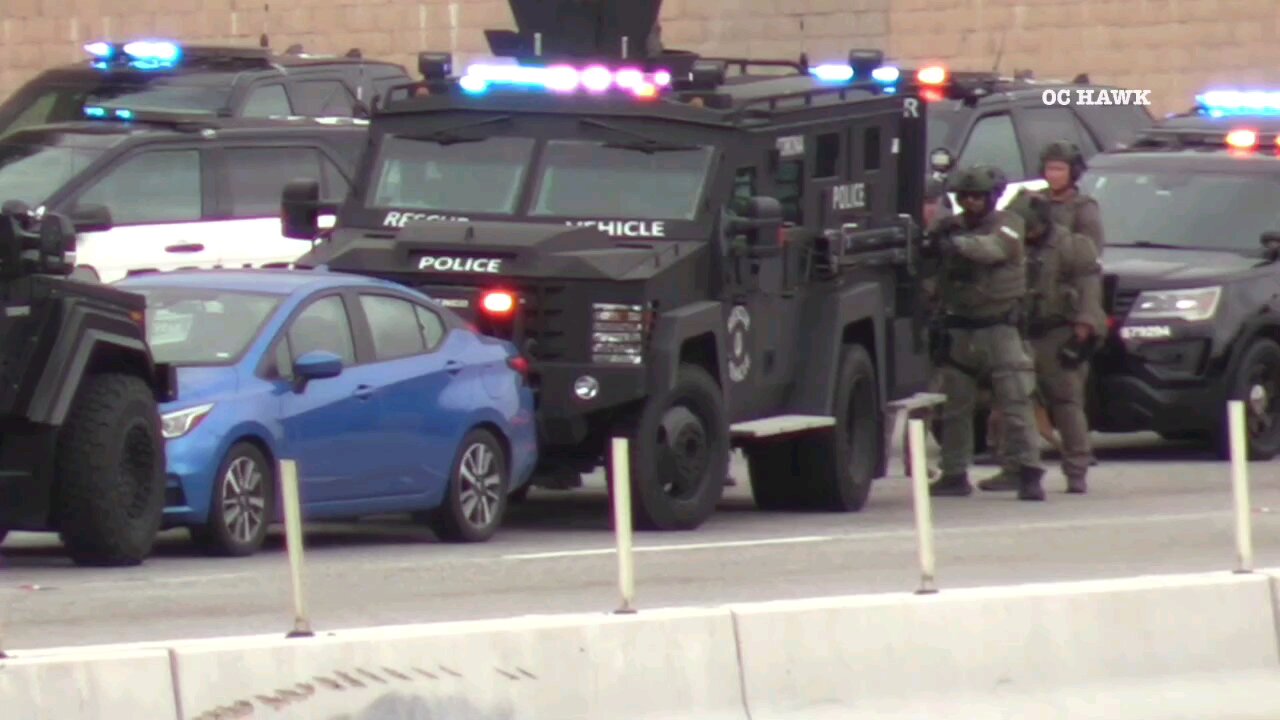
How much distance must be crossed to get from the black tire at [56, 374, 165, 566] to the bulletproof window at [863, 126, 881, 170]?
556 cm

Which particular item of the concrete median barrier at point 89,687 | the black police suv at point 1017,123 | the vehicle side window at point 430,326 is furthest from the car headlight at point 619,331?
the concrete median barrier at point 89,687

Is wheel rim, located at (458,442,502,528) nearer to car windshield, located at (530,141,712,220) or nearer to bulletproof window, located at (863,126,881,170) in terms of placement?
car windshield, located at (530,141,712,220)

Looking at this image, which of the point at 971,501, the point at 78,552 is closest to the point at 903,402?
the point at 971,501

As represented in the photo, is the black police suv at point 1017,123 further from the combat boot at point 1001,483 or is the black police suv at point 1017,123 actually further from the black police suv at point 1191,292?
the combat boot at point 1001,483

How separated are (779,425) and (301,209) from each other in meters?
2.98

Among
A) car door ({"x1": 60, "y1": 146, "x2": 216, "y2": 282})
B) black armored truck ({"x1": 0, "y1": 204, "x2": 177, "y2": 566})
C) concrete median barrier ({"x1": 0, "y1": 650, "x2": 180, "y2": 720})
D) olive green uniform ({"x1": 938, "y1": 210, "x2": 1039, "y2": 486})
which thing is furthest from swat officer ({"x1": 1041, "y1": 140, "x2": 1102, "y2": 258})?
concrete median barrier ({"x1": 0, "y1": 650, "x2": 180, "y2": 720})

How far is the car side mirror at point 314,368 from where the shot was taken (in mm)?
15141

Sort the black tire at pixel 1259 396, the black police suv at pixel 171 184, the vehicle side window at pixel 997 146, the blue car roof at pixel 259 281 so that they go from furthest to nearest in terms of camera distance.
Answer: the vehicle side window at pixel 997 146 < the black police suv at pixel 171 184 < the black tire at pixel 1259 396 < the blue car roof at pixel 259 281

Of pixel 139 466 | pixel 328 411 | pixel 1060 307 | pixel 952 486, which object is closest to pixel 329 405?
pixel 328 411

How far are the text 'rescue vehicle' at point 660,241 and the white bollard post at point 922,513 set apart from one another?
4.68m

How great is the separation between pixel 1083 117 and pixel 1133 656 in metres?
15.7

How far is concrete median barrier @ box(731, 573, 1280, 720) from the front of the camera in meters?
9.96

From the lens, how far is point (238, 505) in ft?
49.0

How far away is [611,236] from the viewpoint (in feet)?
55.3
